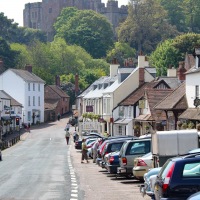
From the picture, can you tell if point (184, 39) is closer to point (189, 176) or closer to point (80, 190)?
point (80, 190)

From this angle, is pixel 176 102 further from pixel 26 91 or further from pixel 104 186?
pixel 26 91

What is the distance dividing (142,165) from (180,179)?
1060 cm

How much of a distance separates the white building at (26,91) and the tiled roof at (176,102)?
2610 inches

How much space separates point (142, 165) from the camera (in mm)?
31234

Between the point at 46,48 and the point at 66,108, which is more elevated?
the point at 46,48

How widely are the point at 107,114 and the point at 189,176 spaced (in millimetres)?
68812

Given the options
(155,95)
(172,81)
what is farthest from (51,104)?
(155,95)

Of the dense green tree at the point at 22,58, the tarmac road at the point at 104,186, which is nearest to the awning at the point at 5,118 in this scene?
the dense green tree at the point at 22,58

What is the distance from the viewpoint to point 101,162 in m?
42.6

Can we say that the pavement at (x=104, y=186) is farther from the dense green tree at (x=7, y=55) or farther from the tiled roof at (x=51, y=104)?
the dense green tree at (x=7, y=55)

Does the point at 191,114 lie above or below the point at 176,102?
below

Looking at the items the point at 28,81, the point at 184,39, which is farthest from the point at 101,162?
the point at 184,39

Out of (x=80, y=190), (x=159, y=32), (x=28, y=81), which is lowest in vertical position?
(x=80, y=190)

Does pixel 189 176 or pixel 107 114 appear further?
pixel 107 114
